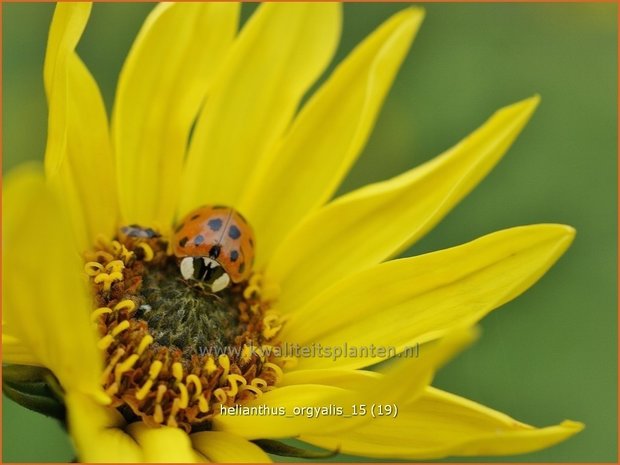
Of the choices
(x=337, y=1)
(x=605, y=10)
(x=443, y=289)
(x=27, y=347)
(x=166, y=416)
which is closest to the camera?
(x=27, y=347)

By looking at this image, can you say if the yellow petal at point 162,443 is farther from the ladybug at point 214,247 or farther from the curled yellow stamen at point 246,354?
the ladybug at point 214,247

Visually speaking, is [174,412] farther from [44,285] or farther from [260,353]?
[44,285]

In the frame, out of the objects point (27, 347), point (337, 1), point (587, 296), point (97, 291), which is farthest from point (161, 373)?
point (587, 296)

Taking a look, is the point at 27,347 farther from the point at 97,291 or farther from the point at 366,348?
the point at 366,348

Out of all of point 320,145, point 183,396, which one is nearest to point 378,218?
point 320,145

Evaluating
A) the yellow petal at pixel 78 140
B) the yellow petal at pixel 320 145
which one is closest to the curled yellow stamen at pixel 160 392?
the yellow petal at pixel 78 140
